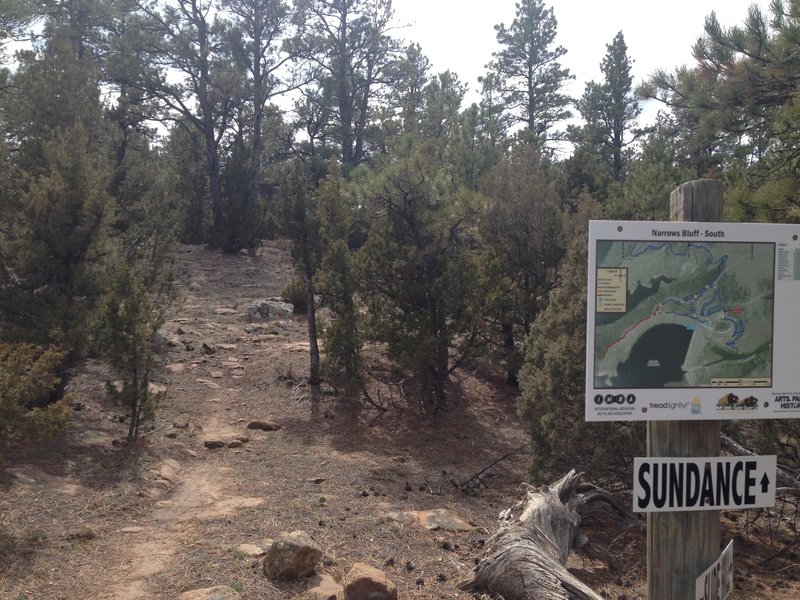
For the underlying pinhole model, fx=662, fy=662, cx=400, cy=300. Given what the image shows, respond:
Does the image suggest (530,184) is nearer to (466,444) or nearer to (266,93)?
(466,444)

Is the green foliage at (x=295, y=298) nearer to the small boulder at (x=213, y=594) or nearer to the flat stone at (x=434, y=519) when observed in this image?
the flat stone at (x=434, y=519)

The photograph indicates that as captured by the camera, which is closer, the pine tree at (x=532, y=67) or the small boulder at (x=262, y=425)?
the small boulder at (x=262, y=425)

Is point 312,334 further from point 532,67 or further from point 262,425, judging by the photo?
point 532,67

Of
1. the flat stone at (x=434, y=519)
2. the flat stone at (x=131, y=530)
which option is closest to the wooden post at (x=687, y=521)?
the flat stone at (x=434, y=519)

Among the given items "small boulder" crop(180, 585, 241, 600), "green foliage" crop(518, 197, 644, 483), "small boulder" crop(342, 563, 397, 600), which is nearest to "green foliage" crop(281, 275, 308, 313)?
"green foliage" crop(518, 197, 644, 483)

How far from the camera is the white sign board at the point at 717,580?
9.19 ft

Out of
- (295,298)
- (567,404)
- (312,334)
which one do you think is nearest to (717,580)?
(567,404)

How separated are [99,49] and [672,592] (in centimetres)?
2371

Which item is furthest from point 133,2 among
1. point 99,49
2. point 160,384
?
point 160,384

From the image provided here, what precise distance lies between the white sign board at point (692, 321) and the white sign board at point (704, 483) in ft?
0.70

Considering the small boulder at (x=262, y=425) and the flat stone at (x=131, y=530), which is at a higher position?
the flat stone at (x=131, y=530)

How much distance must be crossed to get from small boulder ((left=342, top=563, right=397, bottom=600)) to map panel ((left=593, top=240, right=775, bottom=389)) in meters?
2.34

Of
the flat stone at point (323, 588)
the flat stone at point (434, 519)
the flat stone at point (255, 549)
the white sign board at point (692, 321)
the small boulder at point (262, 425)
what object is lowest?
the small boulder at point (262, 425)

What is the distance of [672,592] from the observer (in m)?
2.86
